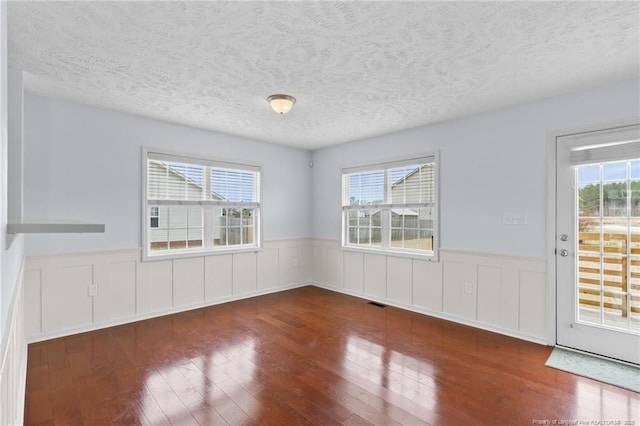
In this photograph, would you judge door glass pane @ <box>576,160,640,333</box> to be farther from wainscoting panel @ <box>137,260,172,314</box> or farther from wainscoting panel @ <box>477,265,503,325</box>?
wainscoting panel @ <box>137,260,172,314</box>

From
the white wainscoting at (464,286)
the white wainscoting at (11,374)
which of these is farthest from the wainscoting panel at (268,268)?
the white wainscoting at (11,374)

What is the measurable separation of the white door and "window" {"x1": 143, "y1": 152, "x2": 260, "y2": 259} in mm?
4156

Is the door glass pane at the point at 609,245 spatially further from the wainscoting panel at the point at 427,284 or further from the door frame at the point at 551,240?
the wainscoting panel at the point at 427,284

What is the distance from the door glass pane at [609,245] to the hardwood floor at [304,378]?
0.66m

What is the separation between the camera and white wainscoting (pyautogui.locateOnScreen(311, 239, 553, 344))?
11.8 ft

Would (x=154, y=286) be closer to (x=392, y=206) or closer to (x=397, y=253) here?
(x=397, y=253)

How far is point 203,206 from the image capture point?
4.83 metres

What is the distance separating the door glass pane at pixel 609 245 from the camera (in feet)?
9.98

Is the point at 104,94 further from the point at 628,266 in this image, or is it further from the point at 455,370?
the point at 628,266

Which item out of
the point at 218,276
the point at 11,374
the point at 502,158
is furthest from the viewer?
the point at 218,276

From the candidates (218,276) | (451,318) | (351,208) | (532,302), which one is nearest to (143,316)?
(218,276)

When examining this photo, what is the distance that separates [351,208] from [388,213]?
0.74 meters

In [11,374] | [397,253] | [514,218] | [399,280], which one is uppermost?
[514,218]

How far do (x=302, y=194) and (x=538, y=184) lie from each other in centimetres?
375
